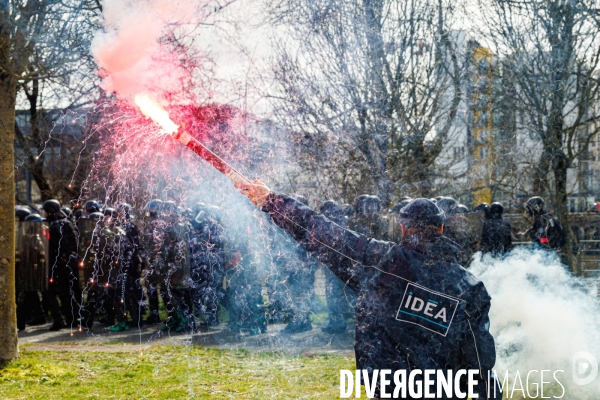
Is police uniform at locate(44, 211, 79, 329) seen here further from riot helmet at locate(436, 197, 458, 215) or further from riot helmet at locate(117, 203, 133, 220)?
riot helmet at locate(436, 197, 458, 215)

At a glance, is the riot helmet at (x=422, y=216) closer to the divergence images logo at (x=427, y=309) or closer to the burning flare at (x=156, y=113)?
the divergence images logo at (x=427, y=309)

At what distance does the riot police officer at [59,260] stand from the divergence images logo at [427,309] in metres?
7.49

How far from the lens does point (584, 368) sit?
19.4 feet

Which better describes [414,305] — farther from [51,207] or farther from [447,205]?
[51,207]

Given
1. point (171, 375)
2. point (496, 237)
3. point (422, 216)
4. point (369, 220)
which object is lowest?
point (171, 375)

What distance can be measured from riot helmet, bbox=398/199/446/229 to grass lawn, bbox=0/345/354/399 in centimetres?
269

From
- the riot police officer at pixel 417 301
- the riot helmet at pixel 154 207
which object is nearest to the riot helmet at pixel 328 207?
the riot helmet at pixel 154 207

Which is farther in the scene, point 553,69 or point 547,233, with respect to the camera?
point 553,69

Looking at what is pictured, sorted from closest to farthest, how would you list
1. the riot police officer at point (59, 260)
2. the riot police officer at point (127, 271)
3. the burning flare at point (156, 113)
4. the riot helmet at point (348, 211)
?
the burning flare at point (156, 113)
the riot helmet at point (348, 211)
the riot police officer at point (127, 271)
the riot police officer at point (59, 260)

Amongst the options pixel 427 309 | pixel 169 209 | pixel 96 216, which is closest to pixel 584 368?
pixel 427 309

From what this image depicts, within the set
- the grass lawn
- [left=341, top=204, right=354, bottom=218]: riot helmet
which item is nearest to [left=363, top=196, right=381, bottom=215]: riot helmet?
[left=341, top=204, right=354, bottom=218]: riot helmet

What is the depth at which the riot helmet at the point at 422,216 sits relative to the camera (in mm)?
3400

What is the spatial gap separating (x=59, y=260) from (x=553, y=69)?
972cm

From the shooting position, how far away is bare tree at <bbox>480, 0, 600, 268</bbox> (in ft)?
40.6
